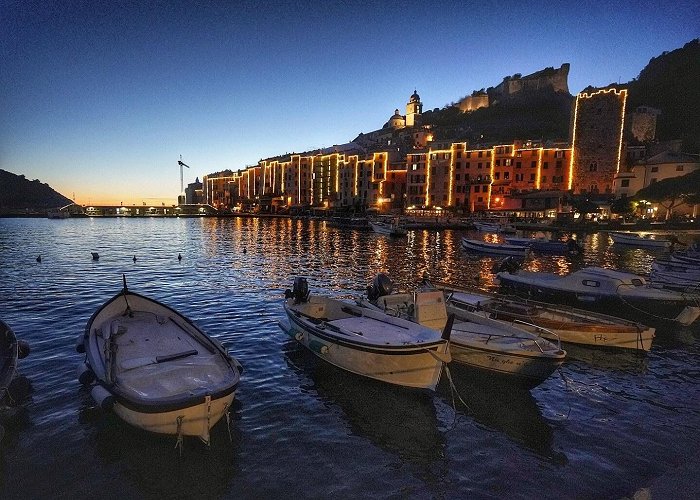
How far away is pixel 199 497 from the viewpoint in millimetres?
7945

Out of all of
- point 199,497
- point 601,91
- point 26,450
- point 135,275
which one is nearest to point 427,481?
point 199,497

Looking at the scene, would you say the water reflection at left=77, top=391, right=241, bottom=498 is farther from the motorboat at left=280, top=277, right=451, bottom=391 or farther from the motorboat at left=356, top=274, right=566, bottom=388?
the motorboat at left=356, top=274, right=566, bottom=388

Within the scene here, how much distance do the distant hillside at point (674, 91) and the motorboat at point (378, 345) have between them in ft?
416

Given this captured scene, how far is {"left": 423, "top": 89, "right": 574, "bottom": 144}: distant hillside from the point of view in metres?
144

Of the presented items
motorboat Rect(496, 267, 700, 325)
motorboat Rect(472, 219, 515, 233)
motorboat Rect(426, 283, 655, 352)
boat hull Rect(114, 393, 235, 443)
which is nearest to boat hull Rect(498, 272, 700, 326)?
motorboat Rect(496, 267, 700, 325)

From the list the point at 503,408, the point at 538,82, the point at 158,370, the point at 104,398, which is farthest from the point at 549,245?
the point at 538,82

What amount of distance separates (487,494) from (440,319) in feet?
22.1

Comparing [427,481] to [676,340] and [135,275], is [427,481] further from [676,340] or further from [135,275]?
[135,275]

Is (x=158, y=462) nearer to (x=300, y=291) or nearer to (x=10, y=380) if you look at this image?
(x=10, y=380)

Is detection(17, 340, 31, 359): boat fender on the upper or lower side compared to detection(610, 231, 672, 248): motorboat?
lower

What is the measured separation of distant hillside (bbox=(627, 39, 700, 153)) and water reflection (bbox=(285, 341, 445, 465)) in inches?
5048

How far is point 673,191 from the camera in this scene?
7525 cm

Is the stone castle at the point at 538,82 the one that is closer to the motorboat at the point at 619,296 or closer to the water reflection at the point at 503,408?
the motorboat at the point at 619,296

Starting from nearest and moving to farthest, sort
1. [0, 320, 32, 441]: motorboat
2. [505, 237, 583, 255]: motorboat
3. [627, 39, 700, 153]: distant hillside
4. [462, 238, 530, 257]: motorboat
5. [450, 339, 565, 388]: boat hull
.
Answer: [0, 320, 32, 441]: motorboat
[450, 339, 565, 388]: boat hull
[462, 238, 530, 257]: motorboat
[505, 237, 583, 255]: motorboat
[627, 39, 700, 153]: distant hillside
